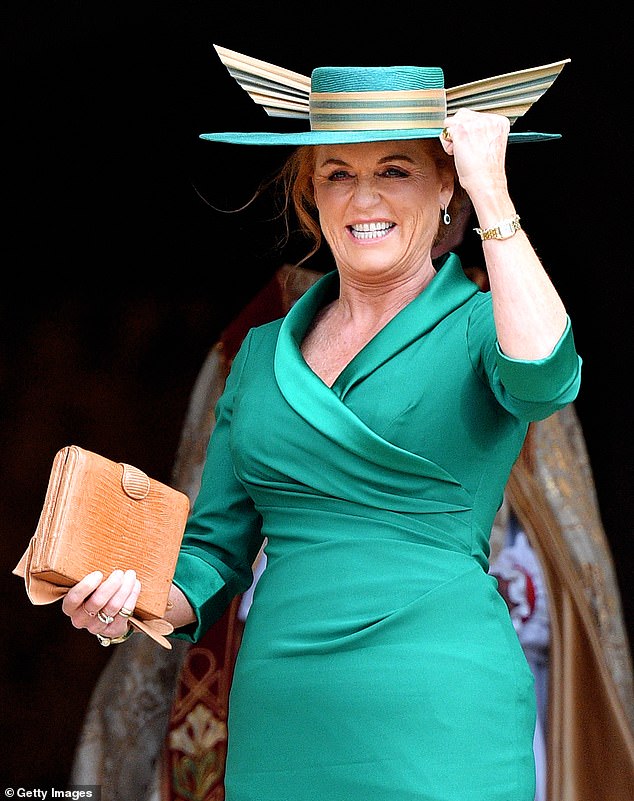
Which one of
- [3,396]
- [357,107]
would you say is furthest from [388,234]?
[3,396]

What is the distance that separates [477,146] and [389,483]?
1.58 ft

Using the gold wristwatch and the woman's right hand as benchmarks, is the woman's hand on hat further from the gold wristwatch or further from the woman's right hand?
the woman's right hand

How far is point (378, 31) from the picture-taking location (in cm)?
416

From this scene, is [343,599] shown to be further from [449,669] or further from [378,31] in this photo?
[378,31]

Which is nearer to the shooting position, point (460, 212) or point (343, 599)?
point (343, 599)

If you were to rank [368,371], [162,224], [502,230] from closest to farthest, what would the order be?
[502,230]
[368,371]
[162,224]

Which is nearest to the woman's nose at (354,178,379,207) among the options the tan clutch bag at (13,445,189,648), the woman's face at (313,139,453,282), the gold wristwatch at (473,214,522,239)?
the woman's face at (313,139,453,282)

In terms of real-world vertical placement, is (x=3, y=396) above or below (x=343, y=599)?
above

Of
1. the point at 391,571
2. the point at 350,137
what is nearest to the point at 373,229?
the point at 350,137

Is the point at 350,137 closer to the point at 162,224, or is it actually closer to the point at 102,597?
the point at 102,597

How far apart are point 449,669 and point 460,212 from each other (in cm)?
80

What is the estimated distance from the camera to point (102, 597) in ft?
6.52

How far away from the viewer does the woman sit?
1980 mm

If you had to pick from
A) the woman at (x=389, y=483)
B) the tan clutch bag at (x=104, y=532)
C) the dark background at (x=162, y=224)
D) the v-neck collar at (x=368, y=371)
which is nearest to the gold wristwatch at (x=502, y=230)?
the woman at (x=389, y=483)
